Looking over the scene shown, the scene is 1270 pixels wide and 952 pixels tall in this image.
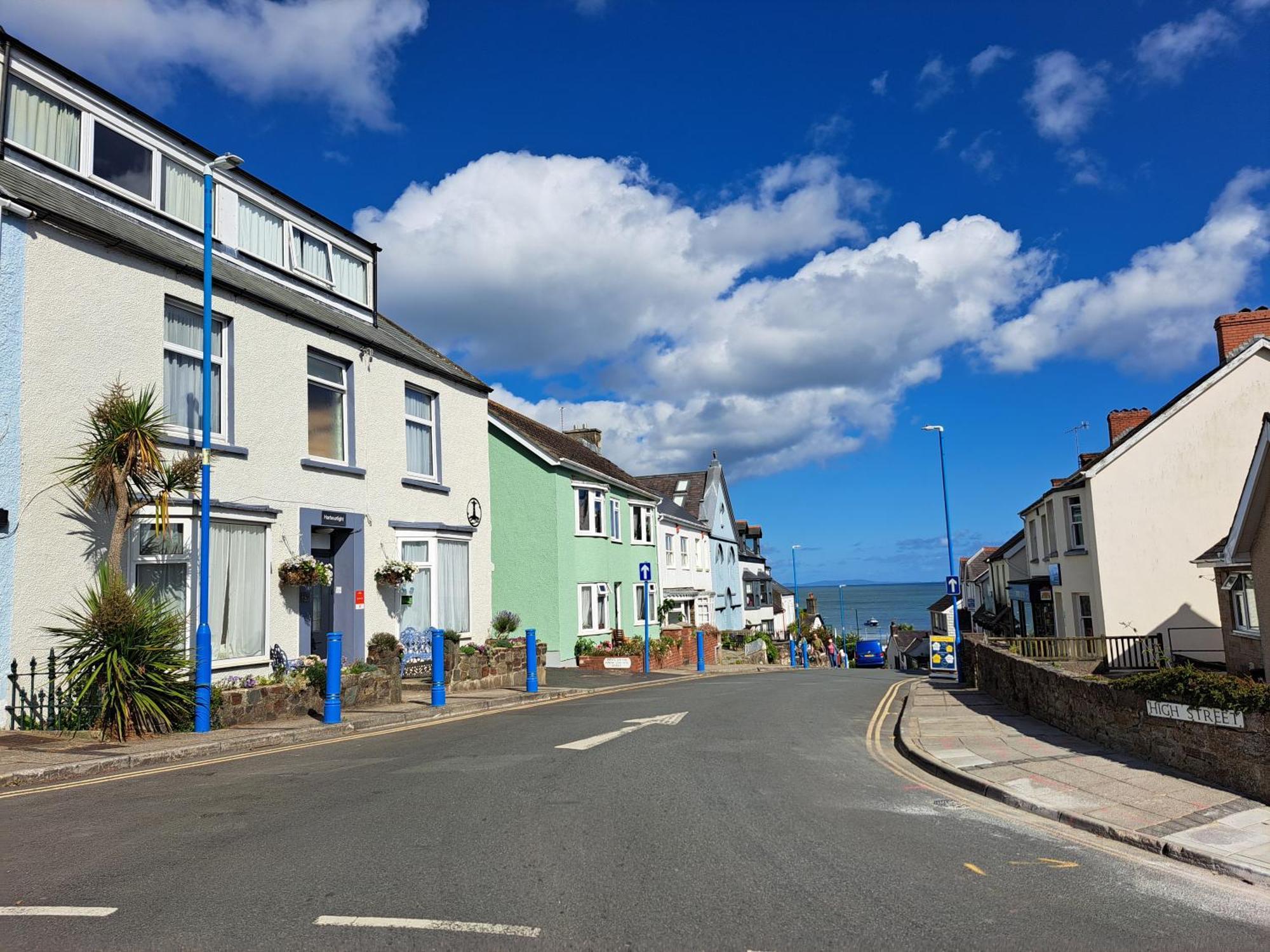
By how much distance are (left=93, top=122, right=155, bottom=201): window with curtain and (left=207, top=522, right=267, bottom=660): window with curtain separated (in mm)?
6228

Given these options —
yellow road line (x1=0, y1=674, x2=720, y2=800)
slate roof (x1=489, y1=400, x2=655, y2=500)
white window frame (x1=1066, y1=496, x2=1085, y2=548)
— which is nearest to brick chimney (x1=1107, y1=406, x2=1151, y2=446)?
white window frame (x1=1066, y1=496, x2=1085, y2=548)

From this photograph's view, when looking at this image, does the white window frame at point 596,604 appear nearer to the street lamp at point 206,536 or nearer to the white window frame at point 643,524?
the white window frame at point 643,524

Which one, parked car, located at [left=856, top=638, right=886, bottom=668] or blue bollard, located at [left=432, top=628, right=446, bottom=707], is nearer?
blue bollard, located at [left=432, top=628, right=446, bottom=707]

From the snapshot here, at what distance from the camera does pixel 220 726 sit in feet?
42.7

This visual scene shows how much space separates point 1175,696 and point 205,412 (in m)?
12.6

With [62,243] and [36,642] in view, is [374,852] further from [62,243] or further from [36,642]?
[62,243]

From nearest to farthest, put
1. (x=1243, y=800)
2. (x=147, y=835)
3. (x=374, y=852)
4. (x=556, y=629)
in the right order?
(x=374, y=852), (x=147, y=835), (x=1243, y=800), (x=556, y=629)

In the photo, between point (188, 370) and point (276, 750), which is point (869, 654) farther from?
point (276, 750)

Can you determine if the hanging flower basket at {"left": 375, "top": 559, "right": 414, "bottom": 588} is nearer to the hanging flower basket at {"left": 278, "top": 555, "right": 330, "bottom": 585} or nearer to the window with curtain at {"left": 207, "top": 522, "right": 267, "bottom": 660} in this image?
the hanging flower basket at {"left": 278, "top": 555, "right": 330, "bottom": 585}

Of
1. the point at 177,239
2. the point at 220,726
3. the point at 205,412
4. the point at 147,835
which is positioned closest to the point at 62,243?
the point at 205,412

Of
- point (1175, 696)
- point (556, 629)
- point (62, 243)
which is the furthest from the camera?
point (556, 629)

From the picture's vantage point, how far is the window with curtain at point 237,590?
48.8 feet

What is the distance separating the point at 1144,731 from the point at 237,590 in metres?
13.3

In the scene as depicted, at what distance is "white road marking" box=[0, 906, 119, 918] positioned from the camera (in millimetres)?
5469
